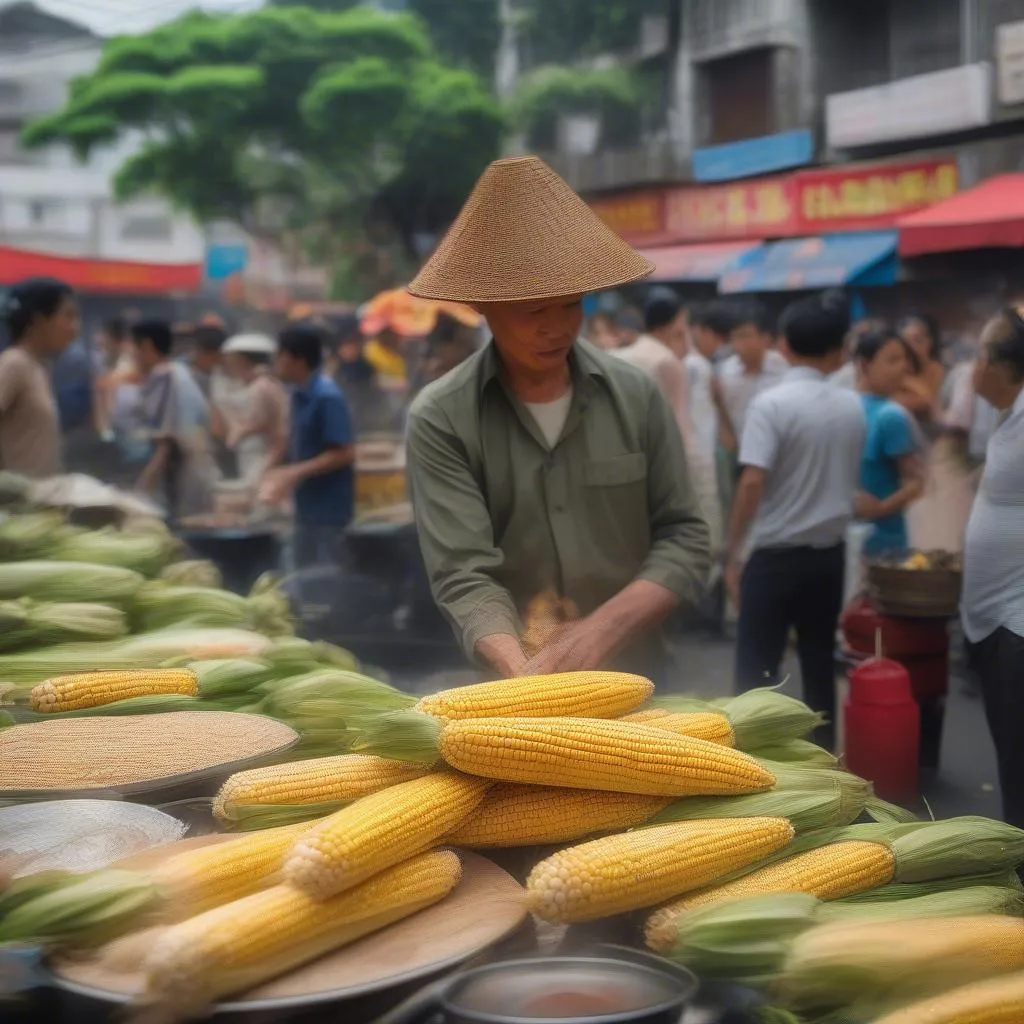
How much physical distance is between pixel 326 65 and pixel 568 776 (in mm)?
32968

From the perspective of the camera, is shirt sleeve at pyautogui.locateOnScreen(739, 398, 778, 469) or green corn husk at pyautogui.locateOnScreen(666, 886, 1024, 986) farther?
shirt sleeve at pyautogui.locateOnScreen(739, 398, 778, 469)

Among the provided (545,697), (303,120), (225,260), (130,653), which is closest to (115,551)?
(130,653)

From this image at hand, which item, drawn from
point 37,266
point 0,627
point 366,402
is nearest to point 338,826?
point 0,627

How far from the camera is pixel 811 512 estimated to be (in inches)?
238

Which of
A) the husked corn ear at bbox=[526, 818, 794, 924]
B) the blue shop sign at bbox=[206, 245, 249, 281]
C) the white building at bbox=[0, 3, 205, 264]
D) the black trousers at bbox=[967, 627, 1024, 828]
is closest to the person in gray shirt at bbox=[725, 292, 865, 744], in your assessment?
the black trousers at bbox=[967, 627, 1024, 828]

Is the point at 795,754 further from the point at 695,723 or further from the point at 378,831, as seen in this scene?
the point at 378,831

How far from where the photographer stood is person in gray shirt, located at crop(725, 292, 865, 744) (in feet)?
19.8

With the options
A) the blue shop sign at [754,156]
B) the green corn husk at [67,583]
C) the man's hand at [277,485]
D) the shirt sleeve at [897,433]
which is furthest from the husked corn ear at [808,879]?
the blue shop sign at [754,156]

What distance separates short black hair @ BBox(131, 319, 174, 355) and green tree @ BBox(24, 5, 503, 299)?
2209 cm

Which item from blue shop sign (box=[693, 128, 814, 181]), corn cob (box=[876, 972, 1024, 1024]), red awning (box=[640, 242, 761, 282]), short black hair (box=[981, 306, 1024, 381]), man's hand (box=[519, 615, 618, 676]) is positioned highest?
blue shop sign (box=[693, 128, 814, 181])

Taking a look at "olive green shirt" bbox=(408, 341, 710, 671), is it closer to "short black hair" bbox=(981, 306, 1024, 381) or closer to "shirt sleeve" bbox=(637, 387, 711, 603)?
"shirt sleeve" bbox=(637, 387, 711, 603)

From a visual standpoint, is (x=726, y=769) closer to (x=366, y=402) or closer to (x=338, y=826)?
(x=338, y=826)

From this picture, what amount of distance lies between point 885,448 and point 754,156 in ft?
56.5

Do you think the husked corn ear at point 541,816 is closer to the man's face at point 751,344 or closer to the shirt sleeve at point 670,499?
the shirt sleeve at point 670,499
